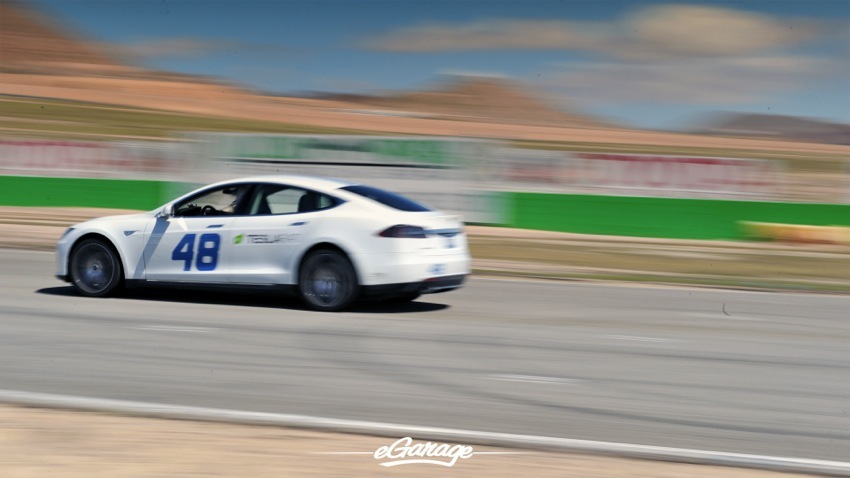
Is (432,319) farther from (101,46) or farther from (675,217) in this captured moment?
(101,46)

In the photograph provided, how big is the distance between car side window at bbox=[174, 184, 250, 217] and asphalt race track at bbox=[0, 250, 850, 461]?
933 mm

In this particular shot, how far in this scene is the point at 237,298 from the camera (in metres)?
11.3

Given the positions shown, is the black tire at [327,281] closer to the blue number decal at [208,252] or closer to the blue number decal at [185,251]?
the blue number decal at [208,252]

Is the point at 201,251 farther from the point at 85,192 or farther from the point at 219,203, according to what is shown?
the point at 85,192

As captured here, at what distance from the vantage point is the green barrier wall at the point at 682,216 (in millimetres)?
21531

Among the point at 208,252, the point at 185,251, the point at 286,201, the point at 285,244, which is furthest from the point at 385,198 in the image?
the point at 185,251

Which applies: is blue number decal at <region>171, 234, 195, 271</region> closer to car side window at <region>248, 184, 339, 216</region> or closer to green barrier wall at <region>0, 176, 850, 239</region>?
car side window at <region>248, 184, 339, 216</region>

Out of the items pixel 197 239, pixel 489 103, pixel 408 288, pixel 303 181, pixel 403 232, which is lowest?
pixel 408 288

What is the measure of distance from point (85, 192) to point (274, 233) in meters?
16.5

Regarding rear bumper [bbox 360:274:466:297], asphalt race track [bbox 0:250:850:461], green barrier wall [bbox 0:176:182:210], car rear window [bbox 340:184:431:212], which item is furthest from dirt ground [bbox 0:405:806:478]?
green barrier wall [bbox 0:176:182:210]

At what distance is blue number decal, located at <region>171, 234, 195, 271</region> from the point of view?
34.6ft

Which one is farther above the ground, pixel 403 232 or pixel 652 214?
pixel 403 232

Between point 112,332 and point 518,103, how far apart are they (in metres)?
116

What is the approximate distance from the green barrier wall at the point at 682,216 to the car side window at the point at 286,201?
1232 cm
